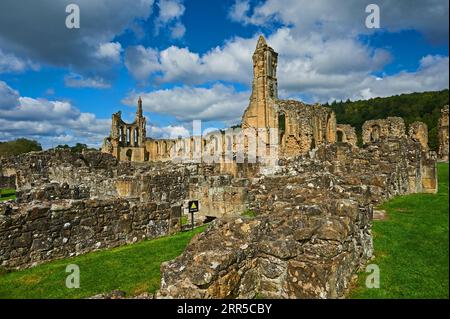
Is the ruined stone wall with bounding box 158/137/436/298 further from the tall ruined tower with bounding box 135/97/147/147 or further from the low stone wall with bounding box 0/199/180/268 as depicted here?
the tall ruined tower with bounding box 135/97/147/147

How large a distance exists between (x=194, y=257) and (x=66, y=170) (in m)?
16.2

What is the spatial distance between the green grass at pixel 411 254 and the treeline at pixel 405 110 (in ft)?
181

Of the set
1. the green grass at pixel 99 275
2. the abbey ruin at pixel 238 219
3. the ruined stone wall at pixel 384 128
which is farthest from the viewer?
the ruined stone wall at pixel 384 128

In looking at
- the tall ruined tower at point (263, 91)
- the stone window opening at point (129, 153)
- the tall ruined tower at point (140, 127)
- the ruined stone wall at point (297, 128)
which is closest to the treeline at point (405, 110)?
the ruined stone wall at point (297, 128)

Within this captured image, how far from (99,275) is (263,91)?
27.5m

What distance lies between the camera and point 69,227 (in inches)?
297

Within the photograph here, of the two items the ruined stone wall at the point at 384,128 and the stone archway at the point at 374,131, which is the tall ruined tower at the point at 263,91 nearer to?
the ruined stone wall at the point at 384,128

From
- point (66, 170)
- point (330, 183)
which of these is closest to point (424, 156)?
point (330, 183)

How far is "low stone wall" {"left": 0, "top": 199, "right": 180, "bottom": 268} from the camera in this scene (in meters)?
6.72

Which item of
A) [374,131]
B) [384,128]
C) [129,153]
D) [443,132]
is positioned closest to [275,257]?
[443,132]

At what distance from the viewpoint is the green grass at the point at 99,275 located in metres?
5.48

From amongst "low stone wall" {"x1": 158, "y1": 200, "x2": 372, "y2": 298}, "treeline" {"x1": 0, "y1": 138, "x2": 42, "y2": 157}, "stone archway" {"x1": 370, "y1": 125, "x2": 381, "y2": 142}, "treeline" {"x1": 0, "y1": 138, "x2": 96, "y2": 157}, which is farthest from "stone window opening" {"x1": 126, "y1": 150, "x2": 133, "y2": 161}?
"low stone wall" {"x1": 158, "y1": 200, "x2": 372, "y2": 298}
